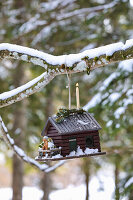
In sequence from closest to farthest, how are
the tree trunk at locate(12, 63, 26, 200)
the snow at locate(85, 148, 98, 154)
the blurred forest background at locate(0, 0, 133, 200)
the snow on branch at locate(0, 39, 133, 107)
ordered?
the snow on branch at locate(0, 39, 133, 107), the snow at locate(85, 148, 98, 154), the blurred forest background at locate(0, 0, 133, 200), the tree trunk at locate(12, 63, 26, 200)

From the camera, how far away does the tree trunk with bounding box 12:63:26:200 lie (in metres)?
8.25

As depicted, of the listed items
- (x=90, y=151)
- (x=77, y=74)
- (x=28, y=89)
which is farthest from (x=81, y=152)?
(x=77, y=74)

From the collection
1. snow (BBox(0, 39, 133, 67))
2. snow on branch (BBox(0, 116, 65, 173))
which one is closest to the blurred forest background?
snow on branch (BBox(0, 116, 65, 173))

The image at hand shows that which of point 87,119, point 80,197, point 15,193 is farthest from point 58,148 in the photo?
point 80,197

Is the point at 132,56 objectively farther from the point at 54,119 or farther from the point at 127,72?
the point at 127,72

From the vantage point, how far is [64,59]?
260 cm

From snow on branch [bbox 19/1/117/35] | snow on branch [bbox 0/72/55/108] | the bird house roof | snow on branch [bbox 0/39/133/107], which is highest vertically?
snow on branch [bbox 19/1/117/35]

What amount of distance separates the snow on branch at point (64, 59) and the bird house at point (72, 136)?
479mm

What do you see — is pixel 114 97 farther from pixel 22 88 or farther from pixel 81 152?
pixel 22 88

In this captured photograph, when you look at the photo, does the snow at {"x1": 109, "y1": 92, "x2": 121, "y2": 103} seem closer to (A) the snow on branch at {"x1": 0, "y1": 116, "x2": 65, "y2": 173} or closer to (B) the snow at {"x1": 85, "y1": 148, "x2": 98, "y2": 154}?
(A) the snow on branch at {"x1": 0, "y1": 116, "x2": 65, "y2": 173}

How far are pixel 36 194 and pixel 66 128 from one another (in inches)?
515

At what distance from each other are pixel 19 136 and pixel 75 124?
5.48 meters

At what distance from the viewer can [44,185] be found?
9.71 m

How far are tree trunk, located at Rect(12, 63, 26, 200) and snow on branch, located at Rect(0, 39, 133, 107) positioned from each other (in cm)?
516
